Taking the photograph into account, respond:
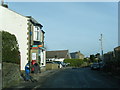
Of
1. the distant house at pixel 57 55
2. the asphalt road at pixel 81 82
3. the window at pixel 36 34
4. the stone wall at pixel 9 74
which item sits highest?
the window at pixel 36 34

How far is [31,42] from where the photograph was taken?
31.8 m

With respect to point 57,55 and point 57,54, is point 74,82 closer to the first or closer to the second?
point 57,55

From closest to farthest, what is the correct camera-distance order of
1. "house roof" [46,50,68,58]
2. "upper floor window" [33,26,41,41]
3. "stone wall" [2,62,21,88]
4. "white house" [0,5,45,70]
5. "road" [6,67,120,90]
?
1. "stone wall" [2,62,21,88]
2. "road" [6,67,120,90]
3. "white house" [0,5,45,70]
4. "upper floor window" [33,26,41,41]
5. "house roof" [46,50,68,58]

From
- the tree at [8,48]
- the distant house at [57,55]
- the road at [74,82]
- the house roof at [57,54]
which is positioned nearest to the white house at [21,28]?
the road at [74,82]

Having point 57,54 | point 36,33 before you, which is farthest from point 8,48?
point 57,54

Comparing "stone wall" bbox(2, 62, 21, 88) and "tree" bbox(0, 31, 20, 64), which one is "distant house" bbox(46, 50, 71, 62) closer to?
"tree" bbox(0, 31, 20, 64)

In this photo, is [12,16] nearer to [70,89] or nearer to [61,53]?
[70,89]

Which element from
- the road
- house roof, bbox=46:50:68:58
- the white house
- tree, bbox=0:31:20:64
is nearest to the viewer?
the road

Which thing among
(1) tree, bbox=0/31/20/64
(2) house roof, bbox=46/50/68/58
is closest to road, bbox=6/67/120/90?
(1) tree, bbox=0/31/20/64

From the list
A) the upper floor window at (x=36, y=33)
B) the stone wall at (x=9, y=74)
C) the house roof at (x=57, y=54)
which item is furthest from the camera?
the house roof at (x=57, y=54)

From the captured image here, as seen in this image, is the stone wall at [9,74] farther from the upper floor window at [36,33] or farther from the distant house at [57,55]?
the distant house at [57,55]

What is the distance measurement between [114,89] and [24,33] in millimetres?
18330

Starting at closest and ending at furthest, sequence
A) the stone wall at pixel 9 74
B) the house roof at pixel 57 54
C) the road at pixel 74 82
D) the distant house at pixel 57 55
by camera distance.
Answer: the stone wall at pixel 9 74, the road at pixel 74 82, the distant house at pixel 57 55, the house roof at pixel 57 54

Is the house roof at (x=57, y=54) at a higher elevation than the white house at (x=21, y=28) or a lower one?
lower
